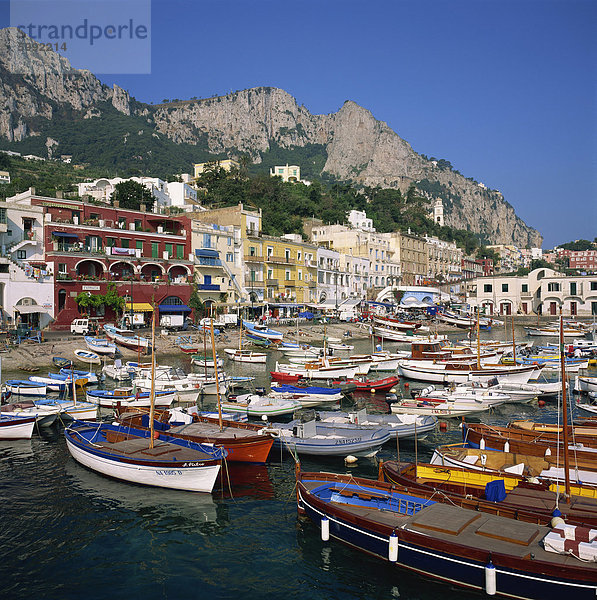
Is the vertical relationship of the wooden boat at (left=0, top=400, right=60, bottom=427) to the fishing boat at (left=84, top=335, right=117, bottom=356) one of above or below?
below

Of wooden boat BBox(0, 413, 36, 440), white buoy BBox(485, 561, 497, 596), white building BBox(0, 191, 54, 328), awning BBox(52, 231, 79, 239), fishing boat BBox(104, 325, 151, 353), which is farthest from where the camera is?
awning BBox(52, 231, 79, 239)

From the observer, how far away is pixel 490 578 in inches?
418

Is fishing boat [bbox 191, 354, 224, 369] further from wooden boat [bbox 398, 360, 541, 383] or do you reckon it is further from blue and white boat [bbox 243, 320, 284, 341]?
wooden boat [bbox 398, 360, 541, 383]

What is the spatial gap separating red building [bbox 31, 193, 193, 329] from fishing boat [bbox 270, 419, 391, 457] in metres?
32.4

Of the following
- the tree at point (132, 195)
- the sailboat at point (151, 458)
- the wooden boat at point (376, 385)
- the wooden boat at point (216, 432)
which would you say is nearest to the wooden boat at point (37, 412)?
the wooden boat at point (216, 432)

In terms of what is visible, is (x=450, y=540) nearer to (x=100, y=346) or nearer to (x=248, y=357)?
(x=248, y=357)

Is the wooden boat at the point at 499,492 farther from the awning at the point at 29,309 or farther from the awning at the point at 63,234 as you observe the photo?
the awning at the point at 63,234

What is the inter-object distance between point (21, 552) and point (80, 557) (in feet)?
5.53

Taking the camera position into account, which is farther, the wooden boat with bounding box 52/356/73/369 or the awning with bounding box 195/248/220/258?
the awning with bounding box 195/248/220/258

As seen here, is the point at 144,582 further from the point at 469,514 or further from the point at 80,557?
the point at 469,514

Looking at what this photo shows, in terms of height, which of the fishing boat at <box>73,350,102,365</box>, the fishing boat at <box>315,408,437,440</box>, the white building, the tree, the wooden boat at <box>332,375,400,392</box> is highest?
the tree

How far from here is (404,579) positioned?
475 inches

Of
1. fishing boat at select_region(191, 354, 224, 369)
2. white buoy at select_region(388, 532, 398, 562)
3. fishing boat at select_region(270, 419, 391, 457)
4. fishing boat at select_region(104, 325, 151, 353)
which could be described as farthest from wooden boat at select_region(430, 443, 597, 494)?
fishing boat at select_region(104, 325, 151, 353)

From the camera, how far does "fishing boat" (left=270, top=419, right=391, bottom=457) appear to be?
773 inches
